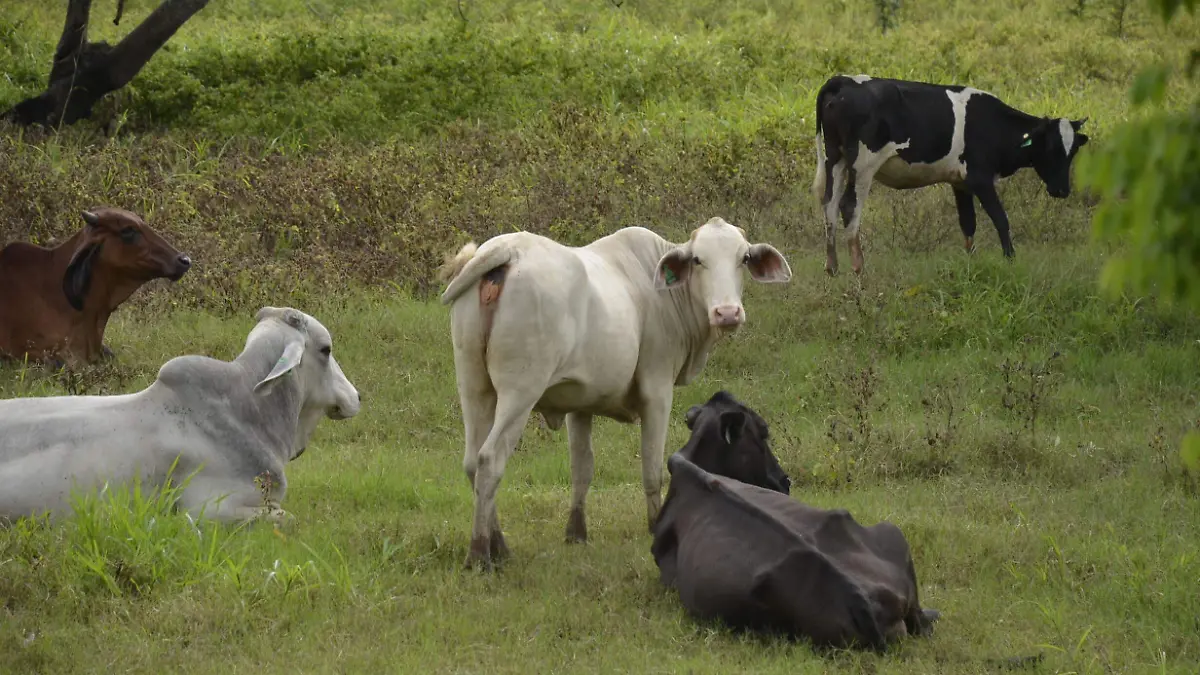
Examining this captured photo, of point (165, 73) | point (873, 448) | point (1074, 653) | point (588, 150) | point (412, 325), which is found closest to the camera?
point (1074, 653)

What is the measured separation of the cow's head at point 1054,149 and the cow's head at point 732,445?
247 inches

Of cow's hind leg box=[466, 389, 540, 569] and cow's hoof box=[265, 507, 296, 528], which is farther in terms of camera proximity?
cow's hoof box=[265, 507, 296, 528]

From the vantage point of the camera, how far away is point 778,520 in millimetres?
5402

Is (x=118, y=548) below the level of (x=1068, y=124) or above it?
below

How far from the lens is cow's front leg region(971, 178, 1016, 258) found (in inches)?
464

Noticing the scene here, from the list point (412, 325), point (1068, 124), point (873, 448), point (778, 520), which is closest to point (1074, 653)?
point (778, 520)

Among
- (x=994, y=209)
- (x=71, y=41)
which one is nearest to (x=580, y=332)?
(x=994, y=209)

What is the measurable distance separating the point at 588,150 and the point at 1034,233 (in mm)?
4197

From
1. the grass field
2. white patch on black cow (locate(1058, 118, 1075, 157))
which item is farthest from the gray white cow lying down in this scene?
white patch on black cow (locate(1058, 118, 1075, 157))

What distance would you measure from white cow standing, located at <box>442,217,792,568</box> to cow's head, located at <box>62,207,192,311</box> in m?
3.50

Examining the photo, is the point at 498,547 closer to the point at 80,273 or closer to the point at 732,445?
the point at 732,445

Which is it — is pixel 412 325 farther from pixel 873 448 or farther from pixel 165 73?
pixel 165 73

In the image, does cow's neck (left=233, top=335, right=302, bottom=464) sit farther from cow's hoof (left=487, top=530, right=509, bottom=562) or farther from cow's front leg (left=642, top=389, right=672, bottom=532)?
cow's front leg (left=642, top=389, right=672, bottom=532)

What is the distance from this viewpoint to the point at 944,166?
38.5 feet
